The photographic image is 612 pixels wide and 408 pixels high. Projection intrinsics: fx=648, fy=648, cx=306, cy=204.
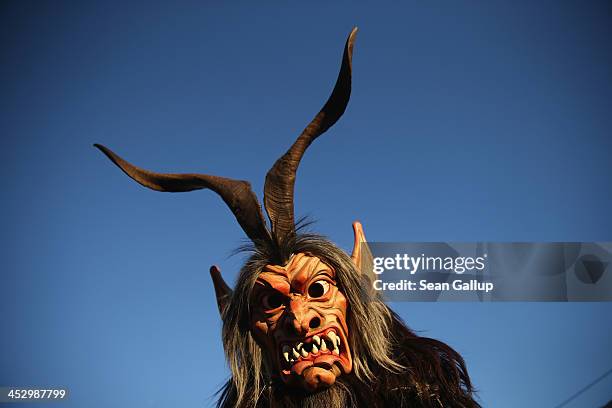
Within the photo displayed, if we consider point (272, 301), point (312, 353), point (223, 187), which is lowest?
point (312, 353)

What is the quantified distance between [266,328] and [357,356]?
472mm

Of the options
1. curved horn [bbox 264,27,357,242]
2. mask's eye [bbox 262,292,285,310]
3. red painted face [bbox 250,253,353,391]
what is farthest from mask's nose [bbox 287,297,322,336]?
curved horn [bbox 264,27,357,242]

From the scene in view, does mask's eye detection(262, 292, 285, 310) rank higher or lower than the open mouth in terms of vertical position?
higher

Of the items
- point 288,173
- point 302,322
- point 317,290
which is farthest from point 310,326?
point 288,173

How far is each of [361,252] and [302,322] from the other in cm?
73

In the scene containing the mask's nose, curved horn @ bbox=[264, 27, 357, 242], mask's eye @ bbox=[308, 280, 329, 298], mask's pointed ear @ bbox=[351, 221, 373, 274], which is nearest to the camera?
the mask's nose

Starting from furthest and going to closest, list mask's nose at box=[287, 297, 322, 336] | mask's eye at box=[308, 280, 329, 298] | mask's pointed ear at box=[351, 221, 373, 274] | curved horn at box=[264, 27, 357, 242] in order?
mask's pointed ear at box=[351, 221, 373, 274] → curved horn at box=[264, 27, 357, 242] → mask's eye at box=[308, 280, 329, 298] → mask's nose at box=[287, 297, 322, 336]

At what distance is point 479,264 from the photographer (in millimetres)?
7543

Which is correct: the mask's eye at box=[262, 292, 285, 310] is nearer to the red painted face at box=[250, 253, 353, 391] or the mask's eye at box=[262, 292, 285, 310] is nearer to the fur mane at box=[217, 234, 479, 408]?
the red painted face at box=[250, 253, 353, 391]

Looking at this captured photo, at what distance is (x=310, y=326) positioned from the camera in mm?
3092

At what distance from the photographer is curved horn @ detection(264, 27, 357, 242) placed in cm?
335

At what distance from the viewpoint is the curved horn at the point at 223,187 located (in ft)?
11.0

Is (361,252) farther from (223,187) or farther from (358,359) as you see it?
(223,187)

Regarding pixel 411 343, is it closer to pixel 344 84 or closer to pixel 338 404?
pixel 338 404
